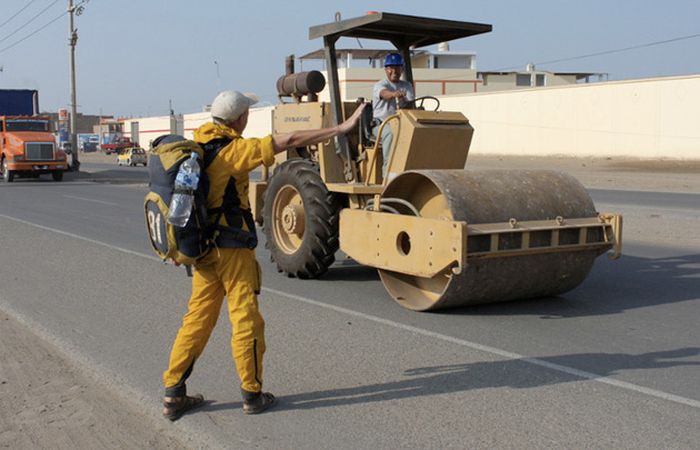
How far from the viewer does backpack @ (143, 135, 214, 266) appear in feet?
15.0

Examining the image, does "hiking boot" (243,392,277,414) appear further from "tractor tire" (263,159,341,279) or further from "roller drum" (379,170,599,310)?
"tractor tire" (263,159,341,279)

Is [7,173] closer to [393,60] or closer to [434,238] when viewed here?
[393,60]

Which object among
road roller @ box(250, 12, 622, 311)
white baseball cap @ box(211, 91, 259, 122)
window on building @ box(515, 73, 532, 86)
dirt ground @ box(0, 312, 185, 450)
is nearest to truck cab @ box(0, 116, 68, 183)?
road roller @ box(250, 12, 622, 311)

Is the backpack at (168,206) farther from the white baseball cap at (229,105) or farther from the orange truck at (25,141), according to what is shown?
the orange truck at (25,141)

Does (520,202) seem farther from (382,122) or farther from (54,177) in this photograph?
(54,177)

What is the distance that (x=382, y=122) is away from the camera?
27.2 ft

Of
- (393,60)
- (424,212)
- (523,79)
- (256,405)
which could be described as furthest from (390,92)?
(523,79)

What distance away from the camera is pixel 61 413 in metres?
4.86

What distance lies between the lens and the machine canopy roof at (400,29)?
8102 millimetres

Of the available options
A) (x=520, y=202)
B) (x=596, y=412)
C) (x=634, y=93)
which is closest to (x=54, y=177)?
(x=634, y=93)

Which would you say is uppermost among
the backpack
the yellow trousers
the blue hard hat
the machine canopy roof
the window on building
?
the window on building

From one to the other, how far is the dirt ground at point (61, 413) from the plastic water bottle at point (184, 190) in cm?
123

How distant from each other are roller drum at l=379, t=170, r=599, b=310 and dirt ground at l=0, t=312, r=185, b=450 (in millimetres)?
3052

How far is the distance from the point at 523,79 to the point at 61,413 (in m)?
70.1
